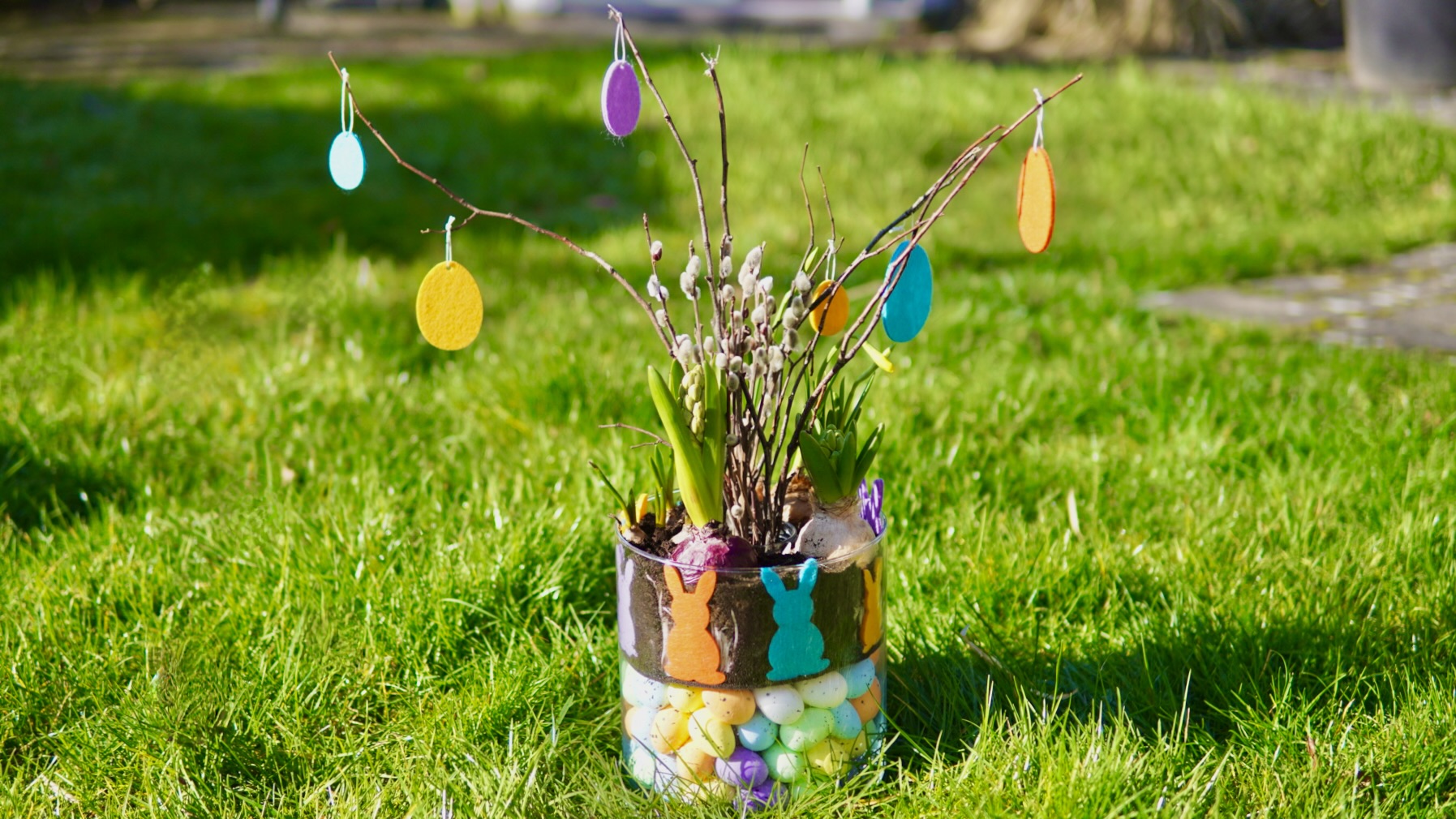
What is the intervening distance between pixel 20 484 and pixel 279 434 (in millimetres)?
541

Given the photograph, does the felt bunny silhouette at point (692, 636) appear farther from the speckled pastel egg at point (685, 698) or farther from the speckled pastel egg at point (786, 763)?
the speckled pastel egg at point (786, 763)

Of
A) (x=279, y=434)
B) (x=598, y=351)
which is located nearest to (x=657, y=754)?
(x=279, y=434)

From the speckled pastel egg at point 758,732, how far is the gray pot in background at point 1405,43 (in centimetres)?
613

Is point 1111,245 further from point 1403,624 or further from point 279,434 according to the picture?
point 279,434

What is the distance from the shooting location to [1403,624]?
2074 millimetres

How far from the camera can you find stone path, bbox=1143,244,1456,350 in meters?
3.71

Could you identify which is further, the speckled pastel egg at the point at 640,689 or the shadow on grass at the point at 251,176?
the shadow on grass at the point at 251,176

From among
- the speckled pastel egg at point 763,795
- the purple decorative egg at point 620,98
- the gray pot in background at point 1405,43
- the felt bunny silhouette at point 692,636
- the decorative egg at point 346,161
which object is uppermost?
the gray pot in background at point 1405,43

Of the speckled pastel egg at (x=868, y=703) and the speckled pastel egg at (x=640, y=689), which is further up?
the speckled pastel egg at (x=640, y=689)

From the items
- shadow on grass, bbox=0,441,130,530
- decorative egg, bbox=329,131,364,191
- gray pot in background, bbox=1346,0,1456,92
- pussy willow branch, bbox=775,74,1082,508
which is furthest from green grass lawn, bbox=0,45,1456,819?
gray pot in background, bbox=1346,0,1456,92

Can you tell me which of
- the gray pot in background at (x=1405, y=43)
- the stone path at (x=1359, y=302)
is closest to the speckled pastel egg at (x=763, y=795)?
the stone path at (x=1359, y=302)

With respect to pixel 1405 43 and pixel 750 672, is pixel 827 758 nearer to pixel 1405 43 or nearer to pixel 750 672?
pixel 750 672

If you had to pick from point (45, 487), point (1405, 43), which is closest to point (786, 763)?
point (45, 487)

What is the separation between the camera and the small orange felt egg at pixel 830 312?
1.74 meters
